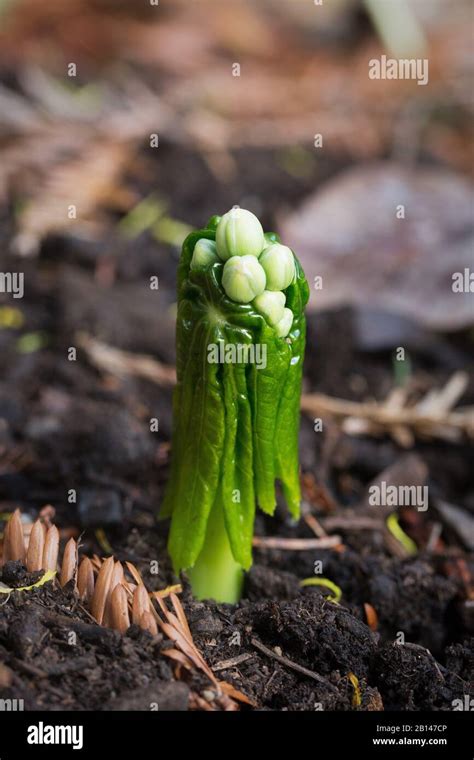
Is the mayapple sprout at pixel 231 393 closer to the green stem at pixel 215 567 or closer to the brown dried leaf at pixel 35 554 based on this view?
the green stem at pixel 215 567

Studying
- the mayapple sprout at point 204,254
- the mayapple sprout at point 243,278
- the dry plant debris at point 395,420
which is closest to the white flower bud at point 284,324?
the mayapple sprout at point 243,278

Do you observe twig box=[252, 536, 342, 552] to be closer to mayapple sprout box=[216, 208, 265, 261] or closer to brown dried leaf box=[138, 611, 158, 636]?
brown dried leaf box=[138, 611, 158, 636]

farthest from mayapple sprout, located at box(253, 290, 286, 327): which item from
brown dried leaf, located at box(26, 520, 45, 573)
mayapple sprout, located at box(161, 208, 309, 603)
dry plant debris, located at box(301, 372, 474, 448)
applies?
dry plant debris, located at box(301, 372, 474, 448)

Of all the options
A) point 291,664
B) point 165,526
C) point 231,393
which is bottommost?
point 291,664

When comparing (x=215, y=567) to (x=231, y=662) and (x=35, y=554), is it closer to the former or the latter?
(x=231, y=662)

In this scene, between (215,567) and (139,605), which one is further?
(215,567)

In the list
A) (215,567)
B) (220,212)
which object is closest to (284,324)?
(215,567)
